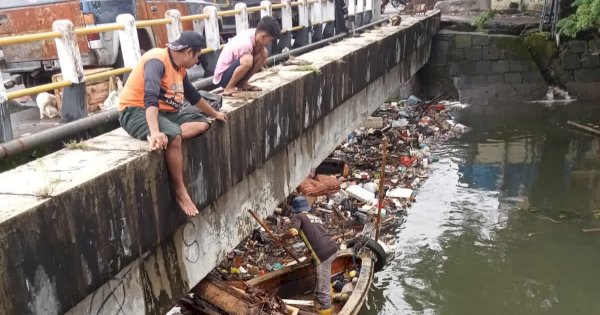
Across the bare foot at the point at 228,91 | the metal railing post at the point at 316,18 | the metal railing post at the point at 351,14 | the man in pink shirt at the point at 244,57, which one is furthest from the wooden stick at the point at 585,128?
the bare foot at the point at 228,91

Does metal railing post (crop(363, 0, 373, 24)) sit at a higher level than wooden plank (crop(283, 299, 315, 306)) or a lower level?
higher

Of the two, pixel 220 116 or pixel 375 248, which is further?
pixel 375 248

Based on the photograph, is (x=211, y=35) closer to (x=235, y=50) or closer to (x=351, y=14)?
(x=235, y=50)

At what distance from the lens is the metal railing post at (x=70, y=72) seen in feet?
15.9

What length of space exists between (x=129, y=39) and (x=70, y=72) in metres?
1.02

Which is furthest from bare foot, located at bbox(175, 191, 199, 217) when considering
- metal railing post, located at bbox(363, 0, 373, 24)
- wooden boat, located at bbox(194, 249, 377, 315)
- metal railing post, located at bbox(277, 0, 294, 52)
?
metal railing post, located at bbox(363, 0, 373, 24)

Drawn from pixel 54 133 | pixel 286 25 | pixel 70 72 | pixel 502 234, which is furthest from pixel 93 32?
pixel 502 234

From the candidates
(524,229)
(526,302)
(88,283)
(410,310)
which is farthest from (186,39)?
(524,229)

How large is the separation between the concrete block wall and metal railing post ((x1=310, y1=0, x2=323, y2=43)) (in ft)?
30.7

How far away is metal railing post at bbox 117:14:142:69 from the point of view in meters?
5.86

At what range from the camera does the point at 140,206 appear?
3.83m

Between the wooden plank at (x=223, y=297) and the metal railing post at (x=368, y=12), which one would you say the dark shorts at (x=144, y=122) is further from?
the metal railing post at (x=368, y=12)

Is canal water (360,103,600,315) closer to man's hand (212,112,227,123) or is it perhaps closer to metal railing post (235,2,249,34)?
man's hand (212,112,227,123)

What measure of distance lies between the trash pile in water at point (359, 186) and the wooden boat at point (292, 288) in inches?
13.4
